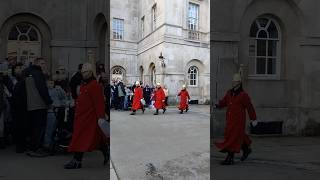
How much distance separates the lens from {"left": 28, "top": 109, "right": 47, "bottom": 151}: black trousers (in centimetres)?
614

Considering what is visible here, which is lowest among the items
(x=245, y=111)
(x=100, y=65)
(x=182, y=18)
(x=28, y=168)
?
(x=28, y=168)

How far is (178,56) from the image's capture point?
2801mm

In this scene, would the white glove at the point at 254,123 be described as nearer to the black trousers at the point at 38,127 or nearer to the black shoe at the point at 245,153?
the black shoe at the point at 245,153

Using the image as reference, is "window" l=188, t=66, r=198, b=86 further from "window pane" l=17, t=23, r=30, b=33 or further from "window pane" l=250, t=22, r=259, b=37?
"window pane" l=250, t=22, r=259, b=37

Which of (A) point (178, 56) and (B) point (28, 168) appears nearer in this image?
(A) point (178, 56)

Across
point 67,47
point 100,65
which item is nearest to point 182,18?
point 100,65

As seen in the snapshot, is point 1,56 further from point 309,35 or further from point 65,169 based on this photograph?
point 309,35

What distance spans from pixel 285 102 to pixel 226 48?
55.6 inches

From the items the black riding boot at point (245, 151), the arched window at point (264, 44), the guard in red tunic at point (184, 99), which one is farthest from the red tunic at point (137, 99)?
the black riding boot at point (245, 151)

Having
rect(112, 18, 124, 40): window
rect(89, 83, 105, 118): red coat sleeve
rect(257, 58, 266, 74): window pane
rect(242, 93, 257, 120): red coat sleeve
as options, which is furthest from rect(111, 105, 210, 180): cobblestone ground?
rect(257, 58, 266, 74): window pane

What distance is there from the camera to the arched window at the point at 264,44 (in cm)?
535

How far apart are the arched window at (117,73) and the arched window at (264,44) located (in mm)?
2770

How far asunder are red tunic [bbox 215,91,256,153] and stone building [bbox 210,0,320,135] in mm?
167

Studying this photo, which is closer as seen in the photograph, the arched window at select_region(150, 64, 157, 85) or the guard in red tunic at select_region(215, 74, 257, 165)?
the arched window at select_region(150, 64, 157, 85)
